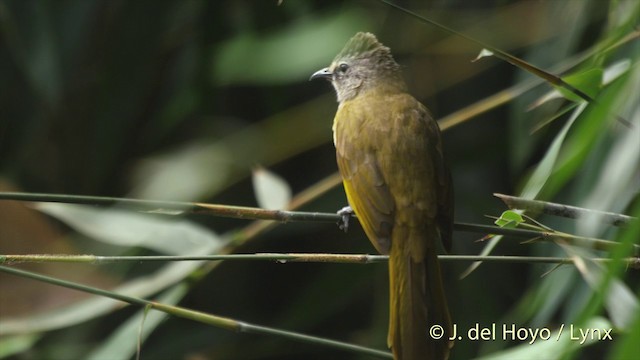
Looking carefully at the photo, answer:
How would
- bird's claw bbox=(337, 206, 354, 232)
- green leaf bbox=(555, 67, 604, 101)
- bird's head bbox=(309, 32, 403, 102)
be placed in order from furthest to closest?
bird's head bbox=(309, 32, 403, 102) < bird's claw bbox=(337, 206, 354, 232) < green leaf bbox=(555, 67, 604, 101)

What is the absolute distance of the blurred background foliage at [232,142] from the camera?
3855 mm

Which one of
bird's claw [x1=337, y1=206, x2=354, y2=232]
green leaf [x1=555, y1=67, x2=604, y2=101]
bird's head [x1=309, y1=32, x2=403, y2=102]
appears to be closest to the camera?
green leaf [x1=555, y1=67, x2=604, y2=101]

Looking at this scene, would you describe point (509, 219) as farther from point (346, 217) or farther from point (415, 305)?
point (346, 217)

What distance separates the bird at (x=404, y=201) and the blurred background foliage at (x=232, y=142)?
76cm

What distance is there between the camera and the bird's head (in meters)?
3.32

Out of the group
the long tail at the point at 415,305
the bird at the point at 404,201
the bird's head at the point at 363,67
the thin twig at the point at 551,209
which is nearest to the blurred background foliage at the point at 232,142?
the bird's head at the point at 363,67

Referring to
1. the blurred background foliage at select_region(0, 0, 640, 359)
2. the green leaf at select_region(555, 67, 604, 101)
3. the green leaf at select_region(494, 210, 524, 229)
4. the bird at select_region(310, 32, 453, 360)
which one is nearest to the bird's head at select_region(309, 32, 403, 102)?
the bird at select_region(310, 32, 453, 360)

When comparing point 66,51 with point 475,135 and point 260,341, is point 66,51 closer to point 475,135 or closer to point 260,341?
point 260,341

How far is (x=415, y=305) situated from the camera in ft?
7.57

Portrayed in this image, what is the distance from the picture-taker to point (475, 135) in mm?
4562

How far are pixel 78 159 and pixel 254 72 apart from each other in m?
1.18

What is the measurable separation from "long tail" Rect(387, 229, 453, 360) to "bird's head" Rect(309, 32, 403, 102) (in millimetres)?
968

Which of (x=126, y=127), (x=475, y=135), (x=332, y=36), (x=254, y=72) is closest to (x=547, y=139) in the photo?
(x=475, y=135)

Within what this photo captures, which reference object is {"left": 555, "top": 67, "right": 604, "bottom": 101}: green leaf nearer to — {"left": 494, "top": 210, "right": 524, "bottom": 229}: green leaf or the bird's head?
{"left": 494, "top": 210, "right": 524, "bottom": 229}: green leaf
